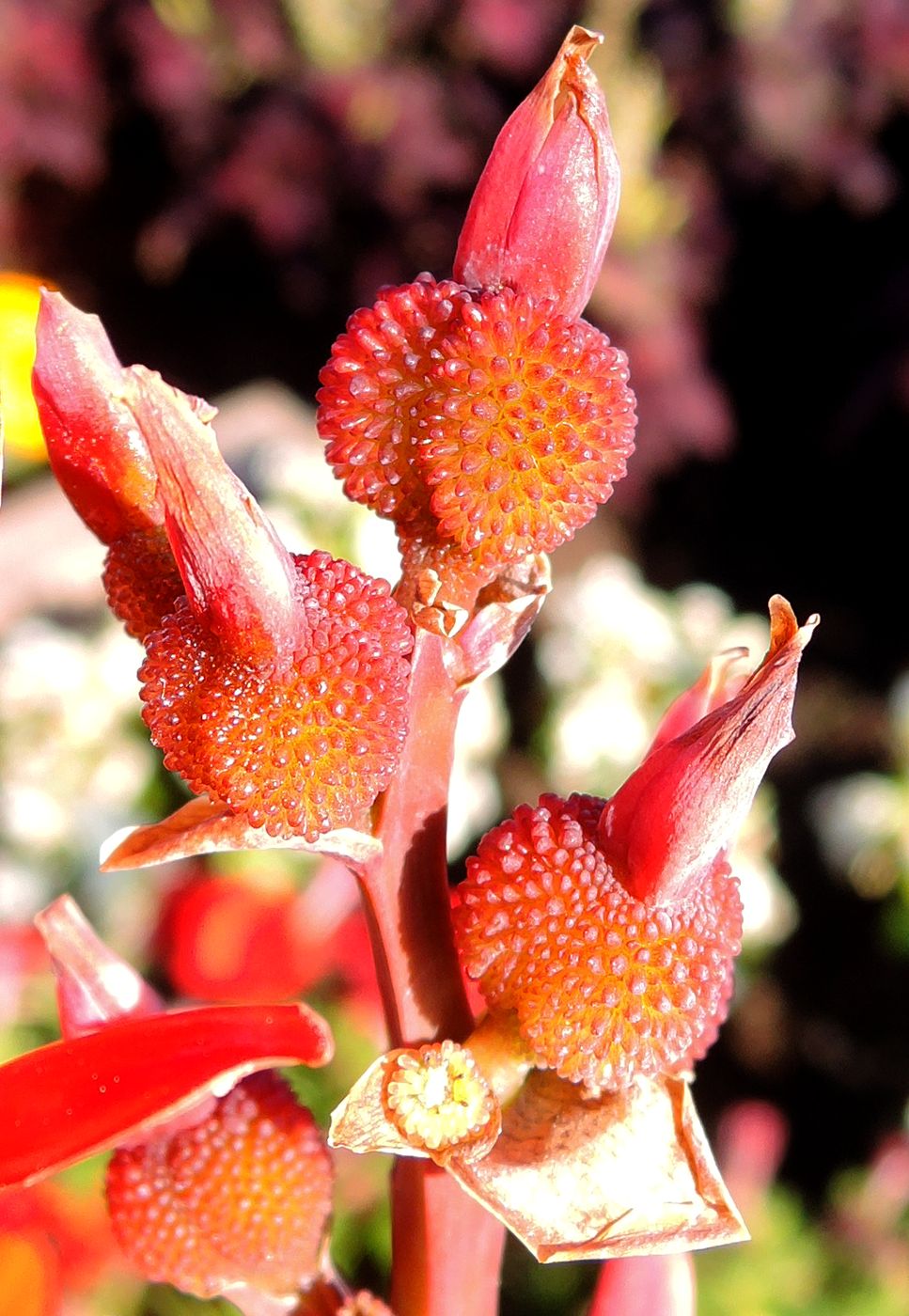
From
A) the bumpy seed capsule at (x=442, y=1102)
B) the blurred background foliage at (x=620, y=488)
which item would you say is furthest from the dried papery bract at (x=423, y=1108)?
the blurred background foliage at (x=620, y=488)

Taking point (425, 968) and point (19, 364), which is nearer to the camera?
point (425, 968)

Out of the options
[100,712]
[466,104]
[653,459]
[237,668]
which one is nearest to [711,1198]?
[237,668]

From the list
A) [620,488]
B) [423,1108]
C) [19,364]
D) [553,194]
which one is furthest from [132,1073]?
[620,488]

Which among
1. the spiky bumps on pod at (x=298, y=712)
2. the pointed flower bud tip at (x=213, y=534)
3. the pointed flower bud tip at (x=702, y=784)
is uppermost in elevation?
the pointed flower bud tip at (x=213, y=534)

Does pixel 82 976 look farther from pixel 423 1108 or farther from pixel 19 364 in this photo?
pixel 19 364

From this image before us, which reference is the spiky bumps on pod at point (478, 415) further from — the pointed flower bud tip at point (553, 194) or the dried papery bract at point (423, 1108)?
the dried papery bract at point (423, 1108)

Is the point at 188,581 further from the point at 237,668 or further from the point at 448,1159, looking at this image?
Result: the point at 448,1159

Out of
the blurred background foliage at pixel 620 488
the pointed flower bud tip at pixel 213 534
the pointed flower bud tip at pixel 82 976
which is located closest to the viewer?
the pointed flower bud tip at pixel 213 534
